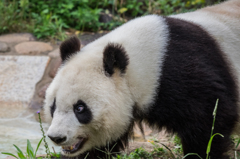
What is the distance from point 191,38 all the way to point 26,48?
4647mm

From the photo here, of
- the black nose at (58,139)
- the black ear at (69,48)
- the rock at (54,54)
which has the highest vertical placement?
the black ear at (69,48)

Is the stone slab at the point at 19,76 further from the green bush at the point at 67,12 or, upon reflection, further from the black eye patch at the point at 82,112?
the black eye patch at the point at 82,112

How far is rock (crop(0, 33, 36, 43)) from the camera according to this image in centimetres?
723

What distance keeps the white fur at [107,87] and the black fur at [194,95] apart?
0.11m

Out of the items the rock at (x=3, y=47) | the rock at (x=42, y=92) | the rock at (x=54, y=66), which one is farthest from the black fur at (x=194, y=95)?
the rock at (x=3, y=47)

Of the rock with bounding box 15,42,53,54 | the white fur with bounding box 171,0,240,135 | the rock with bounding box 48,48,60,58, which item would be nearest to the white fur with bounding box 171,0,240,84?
the white fur with bounding box 171,0,240,135

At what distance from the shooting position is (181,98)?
2.85 meters

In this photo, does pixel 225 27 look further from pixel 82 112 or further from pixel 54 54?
pixel 54 54

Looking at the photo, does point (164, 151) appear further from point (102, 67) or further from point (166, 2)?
point (166, 2)

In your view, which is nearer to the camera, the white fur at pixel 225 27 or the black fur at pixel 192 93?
the black fur at pixel 192 93

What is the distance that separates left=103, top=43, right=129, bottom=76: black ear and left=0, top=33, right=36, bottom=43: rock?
4.87 meters

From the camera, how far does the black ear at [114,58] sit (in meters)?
2.83

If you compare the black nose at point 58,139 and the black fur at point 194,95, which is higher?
the black fur at point 194,95

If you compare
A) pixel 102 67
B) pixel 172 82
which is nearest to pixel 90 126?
pixel 102 67
